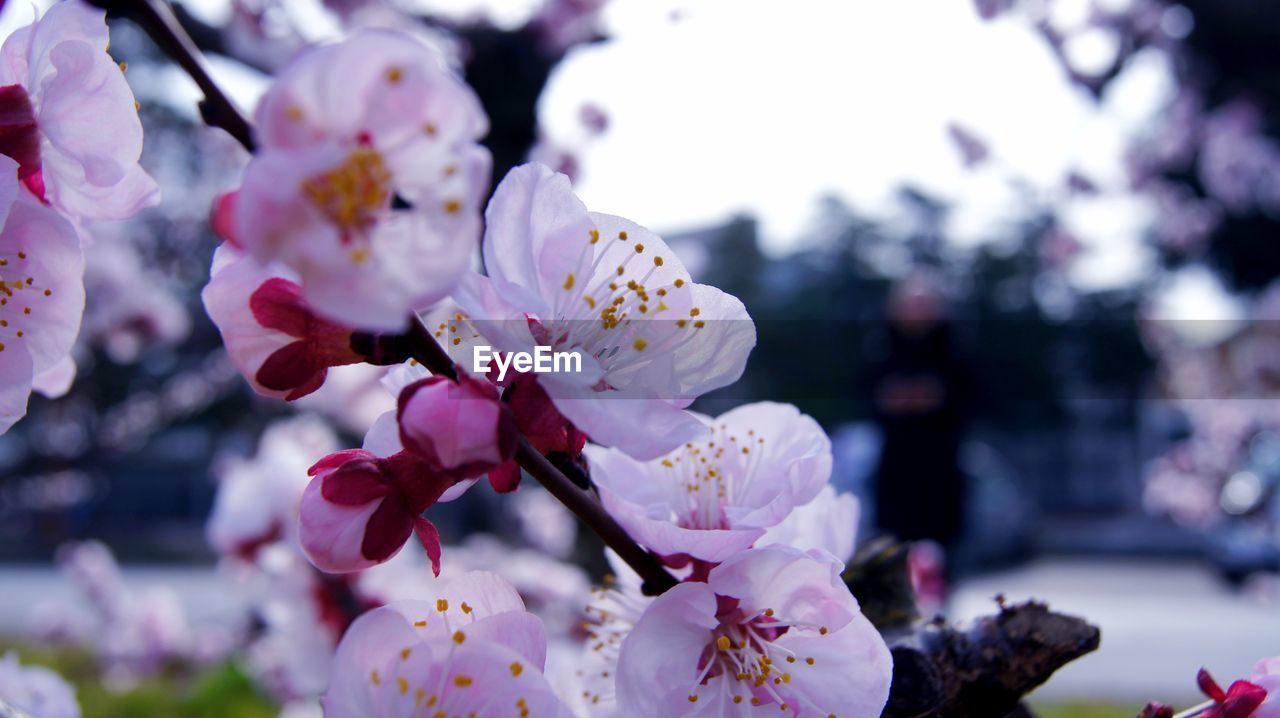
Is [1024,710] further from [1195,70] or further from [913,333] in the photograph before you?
[1195,70]

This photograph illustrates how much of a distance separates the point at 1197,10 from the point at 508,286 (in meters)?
5.34

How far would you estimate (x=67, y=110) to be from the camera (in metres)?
0.57

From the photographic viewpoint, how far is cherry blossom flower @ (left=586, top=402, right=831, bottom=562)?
1.77ft

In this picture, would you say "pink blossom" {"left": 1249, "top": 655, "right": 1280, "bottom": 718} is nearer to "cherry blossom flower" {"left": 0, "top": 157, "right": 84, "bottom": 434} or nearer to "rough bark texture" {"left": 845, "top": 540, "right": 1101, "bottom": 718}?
"rough bark texture" {"left": 845, "top": 540, "right": 1101, "bottom": 718}

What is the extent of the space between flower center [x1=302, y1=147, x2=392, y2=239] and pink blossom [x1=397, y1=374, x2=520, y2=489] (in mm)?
89

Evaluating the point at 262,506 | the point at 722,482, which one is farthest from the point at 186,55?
the point at 262,506

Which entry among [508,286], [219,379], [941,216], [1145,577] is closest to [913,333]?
[219,379]

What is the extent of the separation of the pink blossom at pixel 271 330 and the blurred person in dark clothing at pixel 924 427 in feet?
12.7

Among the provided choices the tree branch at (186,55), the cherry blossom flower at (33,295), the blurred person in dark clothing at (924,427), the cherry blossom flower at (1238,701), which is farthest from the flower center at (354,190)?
the blurred person in dark clothing at (924,427)

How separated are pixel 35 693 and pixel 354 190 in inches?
27.0

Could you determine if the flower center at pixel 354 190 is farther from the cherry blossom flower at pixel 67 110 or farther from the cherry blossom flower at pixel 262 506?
the cherry blossom flower at pixel 262 506

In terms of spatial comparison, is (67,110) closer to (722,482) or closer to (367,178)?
(367,178)

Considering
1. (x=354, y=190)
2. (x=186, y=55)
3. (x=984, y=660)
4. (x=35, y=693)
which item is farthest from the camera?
(x=35, y=693)

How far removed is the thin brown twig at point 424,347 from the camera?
49 cm
